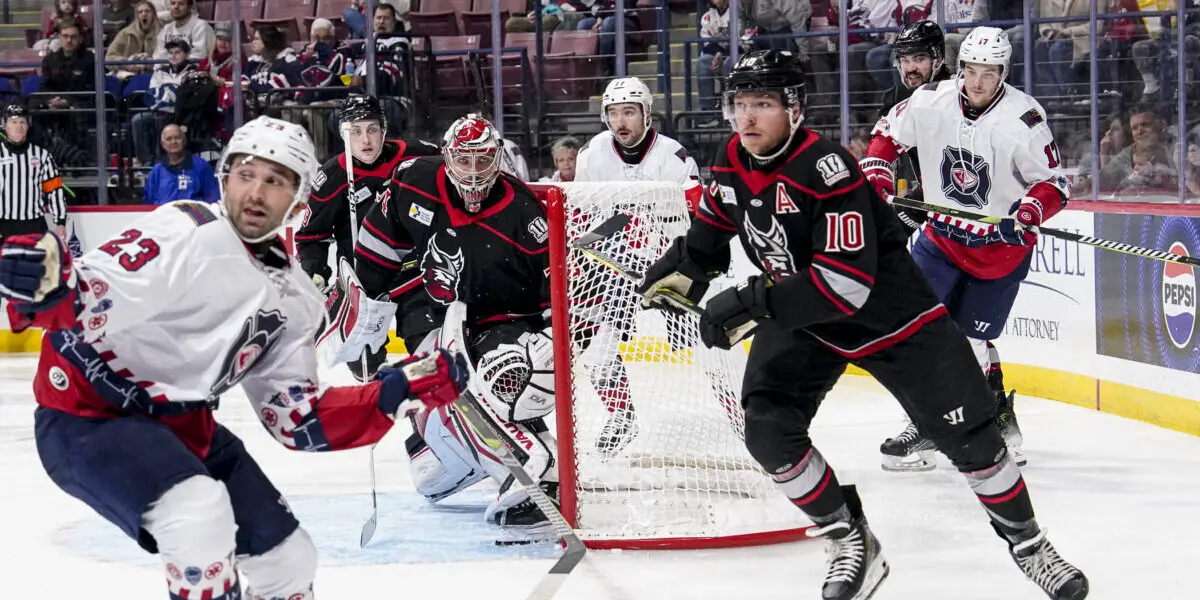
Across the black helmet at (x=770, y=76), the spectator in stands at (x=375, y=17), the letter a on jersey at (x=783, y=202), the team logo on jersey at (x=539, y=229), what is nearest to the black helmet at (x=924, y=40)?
the team logo on jersey at (x=539, y=229)

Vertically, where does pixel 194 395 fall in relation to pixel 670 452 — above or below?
above

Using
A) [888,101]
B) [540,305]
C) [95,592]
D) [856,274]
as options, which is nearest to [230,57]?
[888,101]

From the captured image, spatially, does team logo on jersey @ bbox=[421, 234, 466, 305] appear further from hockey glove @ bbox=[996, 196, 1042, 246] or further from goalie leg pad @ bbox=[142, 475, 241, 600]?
goalie leg pad @ bbox=[142, 475, 241, 600]

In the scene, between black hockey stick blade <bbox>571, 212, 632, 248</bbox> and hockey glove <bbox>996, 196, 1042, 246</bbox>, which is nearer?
black hockey stick blade <bbox>571, 212, 632, 248</bbox>

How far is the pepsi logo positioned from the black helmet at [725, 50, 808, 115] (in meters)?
2.65

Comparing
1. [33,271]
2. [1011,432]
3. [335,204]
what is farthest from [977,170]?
[33,271]

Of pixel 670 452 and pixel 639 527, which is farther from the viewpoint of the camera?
pixel 670 452

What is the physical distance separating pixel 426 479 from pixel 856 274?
1909 millimetres

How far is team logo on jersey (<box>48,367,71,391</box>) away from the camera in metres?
2.35

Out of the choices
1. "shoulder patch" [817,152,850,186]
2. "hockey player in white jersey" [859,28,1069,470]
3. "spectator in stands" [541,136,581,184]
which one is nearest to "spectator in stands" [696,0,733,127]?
"spectator in stands" [541,136,581,184]

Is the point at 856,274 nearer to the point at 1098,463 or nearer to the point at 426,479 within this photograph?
the point at 426,479

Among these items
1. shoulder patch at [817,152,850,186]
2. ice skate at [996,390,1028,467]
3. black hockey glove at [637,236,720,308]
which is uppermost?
shoulder patch at [817,152,850,186]

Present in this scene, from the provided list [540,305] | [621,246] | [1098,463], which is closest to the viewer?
[540,305]

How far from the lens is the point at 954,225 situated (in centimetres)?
465
